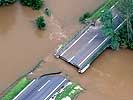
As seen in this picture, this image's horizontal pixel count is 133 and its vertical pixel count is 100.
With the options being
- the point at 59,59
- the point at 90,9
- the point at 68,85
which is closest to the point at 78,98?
the point at 68,85

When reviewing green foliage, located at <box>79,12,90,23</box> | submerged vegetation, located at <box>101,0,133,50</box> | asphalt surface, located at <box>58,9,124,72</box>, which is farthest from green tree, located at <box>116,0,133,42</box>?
green foliage, located at <box>79,12,90,23</box>

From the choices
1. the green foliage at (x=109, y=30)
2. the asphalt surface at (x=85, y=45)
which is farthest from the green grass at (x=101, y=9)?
the green foliage at (x=109, y=30)

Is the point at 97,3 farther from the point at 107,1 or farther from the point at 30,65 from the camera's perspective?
the point at 30,65

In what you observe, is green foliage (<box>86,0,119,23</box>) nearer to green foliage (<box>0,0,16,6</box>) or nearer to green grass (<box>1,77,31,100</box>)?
green foliage (<box>0,0,16,6</box>)

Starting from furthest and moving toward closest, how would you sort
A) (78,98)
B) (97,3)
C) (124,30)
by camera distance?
(97,3), (124,30), (78,98)

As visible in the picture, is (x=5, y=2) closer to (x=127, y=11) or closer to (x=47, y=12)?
(x=47, y=12)

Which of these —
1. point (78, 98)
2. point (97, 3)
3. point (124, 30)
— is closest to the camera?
point (78, 98)

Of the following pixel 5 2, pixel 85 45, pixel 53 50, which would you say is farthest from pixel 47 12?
pixel 85 45

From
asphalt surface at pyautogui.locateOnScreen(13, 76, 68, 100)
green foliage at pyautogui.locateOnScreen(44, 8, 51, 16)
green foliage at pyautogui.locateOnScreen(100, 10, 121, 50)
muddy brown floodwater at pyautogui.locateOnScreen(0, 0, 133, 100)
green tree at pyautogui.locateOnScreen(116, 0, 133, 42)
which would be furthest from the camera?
green foliage at pyautogui.locateOnScreen(44, 8, 51, 16)
